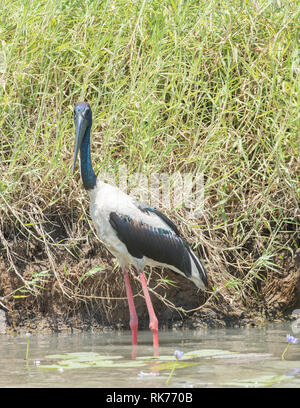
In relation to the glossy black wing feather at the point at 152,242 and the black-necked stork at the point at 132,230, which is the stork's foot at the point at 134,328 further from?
the glossy black wing feather at the point at 152,242

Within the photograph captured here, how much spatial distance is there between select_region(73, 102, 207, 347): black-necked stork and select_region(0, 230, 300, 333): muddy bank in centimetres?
34

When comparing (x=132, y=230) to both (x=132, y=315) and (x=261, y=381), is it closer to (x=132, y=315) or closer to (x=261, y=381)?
(x=132, y=315)

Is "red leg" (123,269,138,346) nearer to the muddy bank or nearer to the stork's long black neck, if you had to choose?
the muddy bank

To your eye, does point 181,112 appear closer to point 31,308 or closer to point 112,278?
point 112,278

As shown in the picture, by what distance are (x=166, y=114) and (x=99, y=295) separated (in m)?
1.30

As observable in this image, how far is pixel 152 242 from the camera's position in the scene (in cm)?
464

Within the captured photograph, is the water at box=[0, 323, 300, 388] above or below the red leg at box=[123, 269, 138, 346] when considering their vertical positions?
below

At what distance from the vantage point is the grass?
5043 millimetres

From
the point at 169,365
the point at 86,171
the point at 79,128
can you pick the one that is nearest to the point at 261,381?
the point at 169,365

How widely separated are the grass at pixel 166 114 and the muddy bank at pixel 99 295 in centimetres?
5

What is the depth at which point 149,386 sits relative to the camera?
10.8 ft

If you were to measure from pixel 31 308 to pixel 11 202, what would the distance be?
0.68 metres

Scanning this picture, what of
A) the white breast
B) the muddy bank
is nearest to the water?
the muddy bank

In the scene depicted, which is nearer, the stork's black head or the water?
the water
